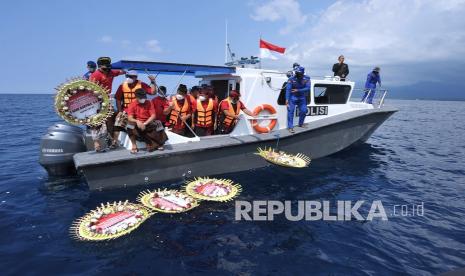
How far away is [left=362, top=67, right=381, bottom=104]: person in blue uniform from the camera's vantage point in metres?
10.4

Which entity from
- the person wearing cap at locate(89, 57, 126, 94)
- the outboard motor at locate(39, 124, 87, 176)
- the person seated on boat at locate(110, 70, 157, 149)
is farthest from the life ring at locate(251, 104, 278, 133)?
the outboard motor at locate(39, 124, 87, 176)

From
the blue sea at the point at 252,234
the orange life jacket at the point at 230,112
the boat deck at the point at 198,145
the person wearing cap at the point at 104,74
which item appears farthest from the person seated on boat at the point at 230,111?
the person wearing cap at the point at 104,74

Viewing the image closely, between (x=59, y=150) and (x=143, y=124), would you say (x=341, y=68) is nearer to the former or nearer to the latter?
(x=143, y=124)

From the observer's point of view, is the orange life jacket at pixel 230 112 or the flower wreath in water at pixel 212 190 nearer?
the flower wreath in water at pixel 212 190

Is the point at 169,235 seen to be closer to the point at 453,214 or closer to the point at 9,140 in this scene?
the point at 453,214

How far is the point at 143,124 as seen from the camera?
6.22m

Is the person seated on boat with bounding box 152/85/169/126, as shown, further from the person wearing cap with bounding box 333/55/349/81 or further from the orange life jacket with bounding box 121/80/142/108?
the person wearing cap with bounding box 333/55/349/81

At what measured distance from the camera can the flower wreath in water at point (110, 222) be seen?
4480 mm

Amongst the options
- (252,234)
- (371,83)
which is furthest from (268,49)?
(252,234)

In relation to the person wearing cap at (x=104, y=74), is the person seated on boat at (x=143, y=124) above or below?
below

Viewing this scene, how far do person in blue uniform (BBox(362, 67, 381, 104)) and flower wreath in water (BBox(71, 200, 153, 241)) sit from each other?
8714 millimetres

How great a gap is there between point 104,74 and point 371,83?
8865mm

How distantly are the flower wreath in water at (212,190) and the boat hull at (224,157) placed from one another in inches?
26.4

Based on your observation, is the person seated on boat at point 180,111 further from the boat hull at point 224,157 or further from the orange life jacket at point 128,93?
the boat hull at point 224,157
